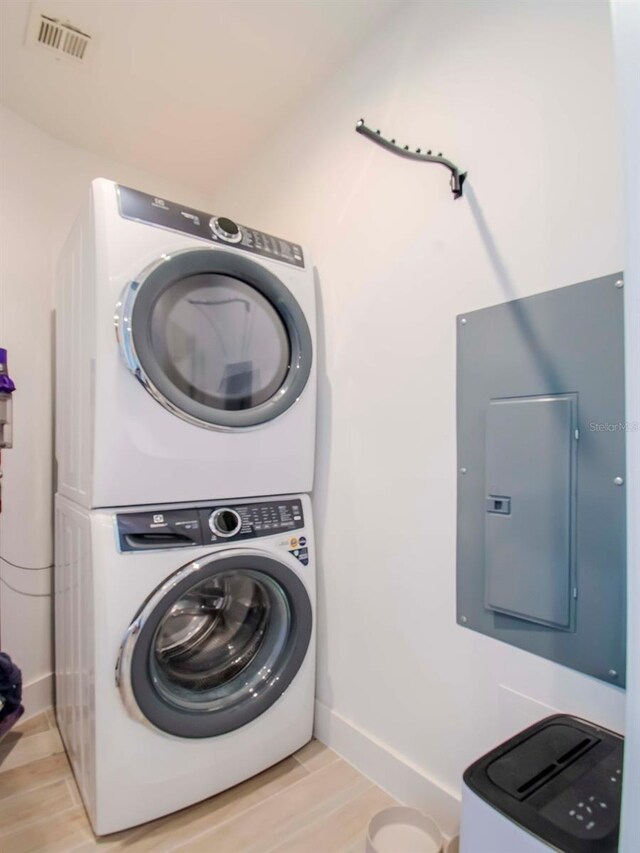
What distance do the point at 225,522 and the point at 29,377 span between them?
1.09 metres

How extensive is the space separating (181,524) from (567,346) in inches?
41.9

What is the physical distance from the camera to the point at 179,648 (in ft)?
4.70

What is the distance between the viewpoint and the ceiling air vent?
140 cm

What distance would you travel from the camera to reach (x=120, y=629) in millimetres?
1153

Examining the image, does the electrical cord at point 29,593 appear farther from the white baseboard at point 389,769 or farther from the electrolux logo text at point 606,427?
the electrolux logo text at point 606,427

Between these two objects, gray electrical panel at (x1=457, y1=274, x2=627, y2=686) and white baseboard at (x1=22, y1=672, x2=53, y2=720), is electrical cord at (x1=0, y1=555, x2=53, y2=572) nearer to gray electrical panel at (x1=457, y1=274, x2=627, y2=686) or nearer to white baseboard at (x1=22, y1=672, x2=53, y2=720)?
white baseboard at (x1=22, y1=672, x2=53, y2=720)

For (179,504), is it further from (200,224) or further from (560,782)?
(560,782)

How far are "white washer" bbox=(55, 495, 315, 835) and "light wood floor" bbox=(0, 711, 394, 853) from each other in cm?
5

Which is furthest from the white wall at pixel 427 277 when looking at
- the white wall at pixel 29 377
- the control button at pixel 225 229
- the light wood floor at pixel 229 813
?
the white wall at pixel 29 377

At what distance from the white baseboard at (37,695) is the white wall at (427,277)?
111 centimetres

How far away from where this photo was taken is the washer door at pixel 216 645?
46.4 inches

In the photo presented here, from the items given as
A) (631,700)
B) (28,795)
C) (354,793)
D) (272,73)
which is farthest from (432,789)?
(272,73)

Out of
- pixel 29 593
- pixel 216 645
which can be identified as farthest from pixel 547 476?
pixel 29 593

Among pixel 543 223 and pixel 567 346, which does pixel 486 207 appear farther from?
pixel 567 346
